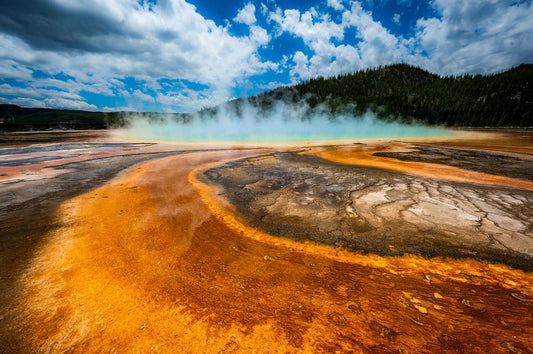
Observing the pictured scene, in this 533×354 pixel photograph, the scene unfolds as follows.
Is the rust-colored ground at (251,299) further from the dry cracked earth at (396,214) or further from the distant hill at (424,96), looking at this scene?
the distant hill at (424,96)

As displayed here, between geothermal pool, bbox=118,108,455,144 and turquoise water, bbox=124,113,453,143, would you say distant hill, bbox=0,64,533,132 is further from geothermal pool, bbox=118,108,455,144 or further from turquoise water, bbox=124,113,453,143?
turquoise water, bbox=124,113,453,143

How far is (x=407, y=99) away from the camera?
68000mm

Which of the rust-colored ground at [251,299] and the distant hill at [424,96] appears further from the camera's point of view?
the distant hill at [424,96]

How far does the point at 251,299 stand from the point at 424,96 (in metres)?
95.0

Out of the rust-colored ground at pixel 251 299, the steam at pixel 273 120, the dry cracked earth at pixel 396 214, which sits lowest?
the rust-colored ground at pixel 251 299

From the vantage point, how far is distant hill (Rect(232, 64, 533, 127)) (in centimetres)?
5034

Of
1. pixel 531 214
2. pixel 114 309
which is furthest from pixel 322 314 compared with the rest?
pixel 531 214

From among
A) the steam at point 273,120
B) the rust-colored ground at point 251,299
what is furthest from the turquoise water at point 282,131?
the rust-colored ground at point 251,299

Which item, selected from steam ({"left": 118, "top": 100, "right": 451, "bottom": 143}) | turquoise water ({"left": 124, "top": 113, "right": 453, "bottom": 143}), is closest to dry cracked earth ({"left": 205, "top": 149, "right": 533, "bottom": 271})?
turquoise water ({"left": 124, "top": 113, "right": 453, "bottom": 143})

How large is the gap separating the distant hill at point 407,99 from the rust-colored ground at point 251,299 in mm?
65773

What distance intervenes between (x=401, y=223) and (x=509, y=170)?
25.0ft

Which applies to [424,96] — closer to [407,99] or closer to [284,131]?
[407,99]

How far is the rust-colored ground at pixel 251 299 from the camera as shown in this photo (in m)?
1.76

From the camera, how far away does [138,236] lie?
11.6ft
